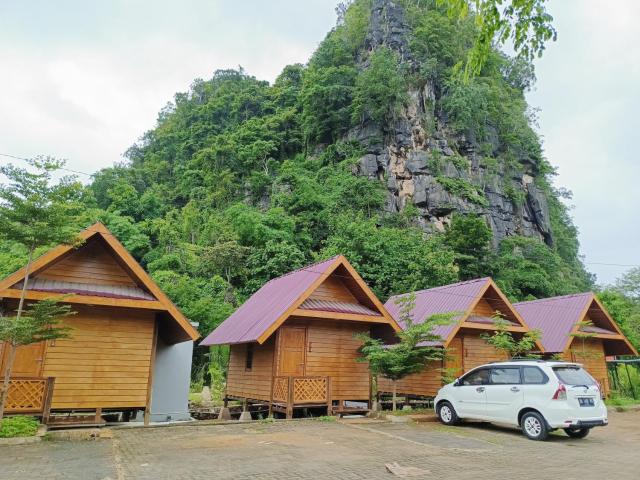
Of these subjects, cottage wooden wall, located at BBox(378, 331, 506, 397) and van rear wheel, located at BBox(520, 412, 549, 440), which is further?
cottage wooden wall, located at BBox(378, 331, 506, 397)

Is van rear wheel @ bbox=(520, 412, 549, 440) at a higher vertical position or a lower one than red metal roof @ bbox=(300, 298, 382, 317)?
lower

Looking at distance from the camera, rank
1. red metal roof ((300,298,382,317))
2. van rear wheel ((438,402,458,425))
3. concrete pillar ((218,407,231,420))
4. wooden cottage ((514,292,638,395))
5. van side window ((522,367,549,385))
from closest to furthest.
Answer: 1. van side window ((522,367,549,385))
2. van rear wheel ((438,402,458,425))
3. red metal roof ((300,298,382,317))
4. concrete pillar ((218,407,231,420))
5. wooden cottage ((514,292,638,395))

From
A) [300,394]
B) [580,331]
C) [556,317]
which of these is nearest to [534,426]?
[300,394]

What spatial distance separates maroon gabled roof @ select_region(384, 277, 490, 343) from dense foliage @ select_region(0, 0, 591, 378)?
12.8m

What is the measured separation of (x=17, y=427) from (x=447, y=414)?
10.1m

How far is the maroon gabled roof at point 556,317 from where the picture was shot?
832 inches

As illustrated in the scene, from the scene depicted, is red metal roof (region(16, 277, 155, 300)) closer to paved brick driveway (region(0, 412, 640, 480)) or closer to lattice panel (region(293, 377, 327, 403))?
paved brick driveway (region(0, 412, 640, 480))

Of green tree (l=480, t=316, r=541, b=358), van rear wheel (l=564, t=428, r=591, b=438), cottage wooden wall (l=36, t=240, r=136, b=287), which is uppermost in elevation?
cottage wooden wall (l=36, t=240, r=136, b=287)

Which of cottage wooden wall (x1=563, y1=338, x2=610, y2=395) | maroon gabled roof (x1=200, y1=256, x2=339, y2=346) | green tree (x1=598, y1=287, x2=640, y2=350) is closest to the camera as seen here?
maroon gabled roof (x1=200, y1=256, x2=339, y2=346)

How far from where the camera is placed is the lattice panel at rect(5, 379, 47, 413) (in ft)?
35.0

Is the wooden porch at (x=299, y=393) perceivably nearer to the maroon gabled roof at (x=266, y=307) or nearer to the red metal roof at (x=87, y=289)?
the maroon gabled roof at (x=266, y=307)

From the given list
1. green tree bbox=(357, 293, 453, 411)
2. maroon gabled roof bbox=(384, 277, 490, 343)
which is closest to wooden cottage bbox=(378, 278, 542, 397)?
maroon gabled roof bbox=(384, 277, 490, 343)

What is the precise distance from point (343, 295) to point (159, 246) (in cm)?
3116

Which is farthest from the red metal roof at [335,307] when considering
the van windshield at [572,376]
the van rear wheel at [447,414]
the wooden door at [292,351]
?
the van windshield at [572,376]
